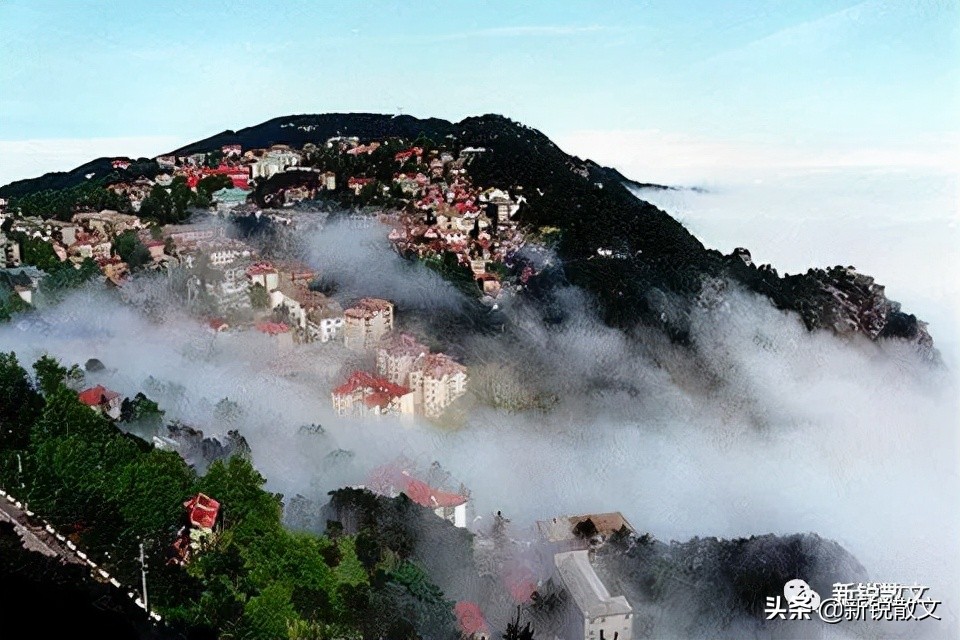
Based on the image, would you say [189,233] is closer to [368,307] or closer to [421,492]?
[368,307]

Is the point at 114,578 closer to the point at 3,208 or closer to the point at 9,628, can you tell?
the point at 9,628

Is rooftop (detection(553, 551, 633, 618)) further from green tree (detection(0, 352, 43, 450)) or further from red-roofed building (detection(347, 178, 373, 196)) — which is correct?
red-roofed building (detection(347, 178, 373, 196))

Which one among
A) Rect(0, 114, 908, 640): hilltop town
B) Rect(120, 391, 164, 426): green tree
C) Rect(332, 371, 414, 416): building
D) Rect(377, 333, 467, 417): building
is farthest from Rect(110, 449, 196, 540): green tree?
Rect(377, 333, 467, 417): building

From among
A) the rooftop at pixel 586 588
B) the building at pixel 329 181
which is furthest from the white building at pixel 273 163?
the rooftop at pixel 586 588

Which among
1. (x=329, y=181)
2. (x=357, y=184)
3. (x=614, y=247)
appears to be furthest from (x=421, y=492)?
(x=329, y=181)

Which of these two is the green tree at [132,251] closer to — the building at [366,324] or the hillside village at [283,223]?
the hillside village at [283,223]
